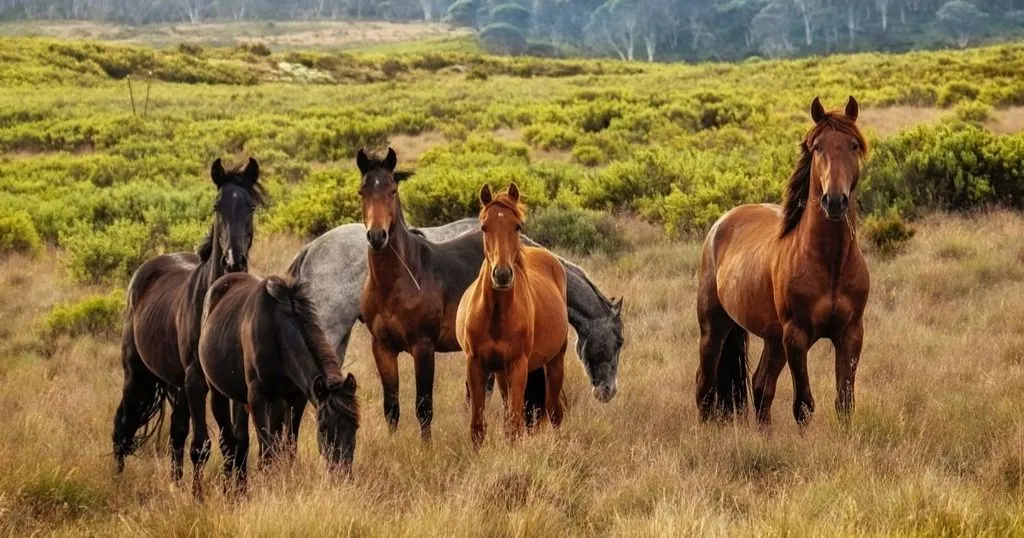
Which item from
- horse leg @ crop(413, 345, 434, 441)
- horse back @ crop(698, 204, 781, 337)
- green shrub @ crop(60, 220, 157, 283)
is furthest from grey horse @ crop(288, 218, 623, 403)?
green shrub @ crop(60, 220, 157, 283)

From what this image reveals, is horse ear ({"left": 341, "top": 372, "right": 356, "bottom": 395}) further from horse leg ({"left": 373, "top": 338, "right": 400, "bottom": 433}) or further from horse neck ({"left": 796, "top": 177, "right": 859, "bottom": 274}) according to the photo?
horse neck ({"left": 796, "top": 177, "right": 859, "bottom": 274})

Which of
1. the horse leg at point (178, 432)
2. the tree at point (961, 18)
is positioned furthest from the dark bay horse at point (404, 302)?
the tree at point (961, 18)

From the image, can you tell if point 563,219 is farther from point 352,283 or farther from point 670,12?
point 670,12

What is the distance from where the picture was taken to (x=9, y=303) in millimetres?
10492

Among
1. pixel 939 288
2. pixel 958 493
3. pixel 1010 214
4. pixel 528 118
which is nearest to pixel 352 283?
pixel 958 493

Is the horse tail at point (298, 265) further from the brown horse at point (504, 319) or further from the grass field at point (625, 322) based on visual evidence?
the brown horse at point (504, 319)

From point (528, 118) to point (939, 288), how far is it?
726 inches

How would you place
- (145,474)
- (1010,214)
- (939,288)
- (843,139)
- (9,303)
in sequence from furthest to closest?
(1010,214) → (9,303) → (939,288) → (145,474) → (843,139)

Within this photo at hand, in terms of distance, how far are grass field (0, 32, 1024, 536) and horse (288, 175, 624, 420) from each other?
364 mm

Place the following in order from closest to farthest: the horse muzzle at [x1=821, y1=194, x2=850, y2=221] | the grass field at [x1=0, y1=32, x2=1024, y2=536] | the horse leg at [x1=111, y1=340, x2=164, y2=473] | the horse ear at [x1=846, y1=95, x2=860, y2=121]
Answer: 1. the grass field at [x1=0, y1=32, x2=1024, y2=536]
2. the horse muzzle at [x1=821, y1=194, x2=850, y2=221]
3. the horse ear at [x1=846, y1=95, x2=860, y2=121]
4. the horse leg at [x1=111, y1=340, x2=164, y2=473]

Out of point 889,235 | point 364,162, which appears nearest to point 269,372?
point 364,162

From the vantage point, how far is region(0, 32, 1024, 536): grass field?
430 centimetres

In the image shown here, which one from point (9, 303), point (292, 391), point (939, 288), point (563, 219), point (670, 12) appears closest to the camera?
point (292, 391)

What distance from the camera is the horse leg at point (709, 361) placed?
6.67 metres
